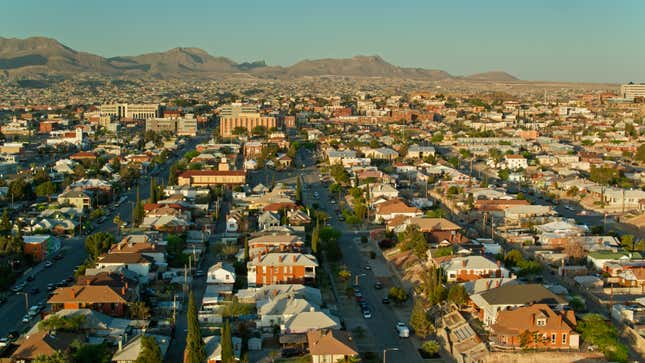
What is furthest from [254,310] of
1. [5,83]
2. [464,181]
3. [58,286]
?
[5,83]

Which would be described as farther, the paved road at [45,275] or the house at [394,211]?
the house at [394,211]

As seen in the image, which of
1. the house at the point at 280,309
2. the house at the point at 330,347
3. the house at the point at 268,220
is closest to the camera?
the house at the point at 330,347

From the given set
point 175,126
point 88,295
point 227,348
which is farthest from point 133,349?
point 175,126

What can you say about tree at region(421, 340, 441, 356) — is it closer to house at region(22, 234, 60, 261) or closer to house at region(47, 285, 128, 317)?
house at region(47, 285, 128, 317)

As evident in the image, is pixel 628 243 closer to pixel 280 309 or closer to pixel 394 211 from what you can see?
pixel 394 211

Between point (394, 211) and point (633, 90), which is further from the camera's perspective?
point (633, 90)

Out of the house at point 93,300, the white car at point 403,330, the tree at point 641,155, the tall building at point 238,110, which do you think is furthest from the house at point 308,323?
the tall building at point 238,110

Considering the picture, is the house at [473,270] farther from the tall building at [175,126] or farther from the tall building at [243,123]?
the tall building at [175,126]
